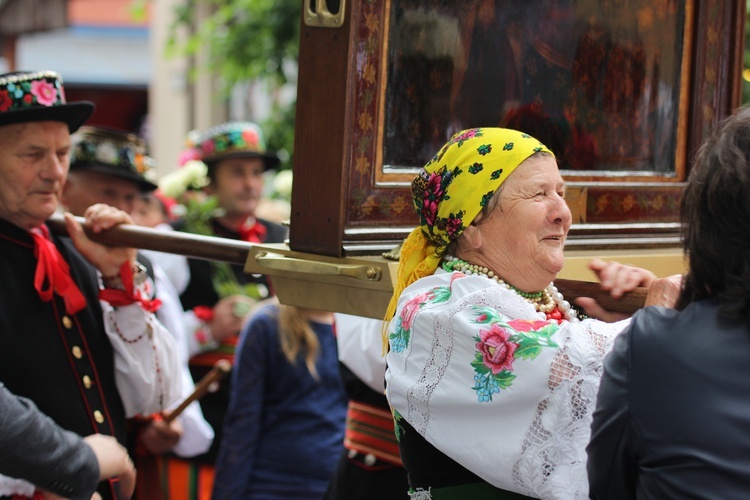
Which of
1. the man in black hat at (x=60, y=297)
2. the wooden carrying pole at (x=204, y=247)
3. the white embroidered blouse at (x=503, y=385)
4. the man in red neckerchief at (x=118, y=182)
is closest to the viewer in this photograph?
the white embroidered blouse at (x=503, y=385)

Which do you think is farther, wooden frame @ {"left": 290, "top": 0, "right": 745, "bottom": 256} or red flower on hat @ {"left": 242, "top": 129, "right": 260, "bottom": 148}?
red flower on hat @ {"left": 242, "top": 129, "right": 260, "bottom": 148}

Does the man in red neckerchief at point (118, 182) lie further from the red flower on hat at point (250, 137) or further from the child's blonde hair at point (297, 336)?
the red flower on hat at point (250, 137)

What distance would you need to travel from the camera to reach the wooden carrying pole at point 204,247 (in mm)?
2203

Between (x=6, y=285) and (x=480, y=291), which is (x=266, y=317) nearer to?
(x=6, y=285)

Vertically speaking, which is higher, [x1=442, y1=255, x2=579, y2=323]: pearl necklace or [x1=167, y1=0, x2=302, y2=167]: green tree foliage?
[x1=167, y1=0, x2=302, y2=167]: green tree foliage

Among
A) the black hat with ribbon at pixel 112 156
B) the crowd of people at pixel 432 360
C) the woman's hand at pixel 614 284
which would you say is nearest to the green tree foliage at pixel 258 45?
the black hat with ribbon at pixel 112 156

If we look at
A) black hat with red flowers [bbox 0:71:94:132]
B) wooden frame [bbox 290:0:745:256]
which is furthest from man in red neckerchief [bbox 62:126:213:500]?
wooden frame [bbox 290:0:745:256]

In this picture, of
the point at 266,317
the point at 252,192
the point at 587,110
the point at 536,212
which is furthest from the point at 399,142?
the point at 252,192

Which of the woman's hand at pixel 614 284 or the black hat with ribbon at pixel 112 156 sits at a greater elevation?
the black hat with ribbon at pixel 112 156

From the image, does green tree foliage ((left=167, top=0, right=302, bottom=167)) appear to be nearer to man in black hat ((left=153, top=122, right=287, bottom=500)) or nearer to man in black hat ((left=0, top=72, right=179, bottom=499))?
man in black hat ((left=153, top=122, right=287, bottom=500))

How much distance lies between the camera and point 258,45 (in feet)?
25.8

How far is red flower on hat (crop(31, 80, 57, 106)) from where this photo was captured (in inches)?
111

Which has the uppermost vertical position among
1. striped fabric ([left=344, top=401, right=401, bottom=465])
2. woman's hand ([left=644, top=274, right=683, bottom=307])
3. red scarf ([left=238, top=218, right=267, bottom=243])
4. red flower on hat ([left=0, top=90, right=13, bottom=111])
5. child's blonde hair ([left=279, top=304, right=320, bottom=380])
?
red flower on hat ([left=0, top=90, right=13, bottom=111])

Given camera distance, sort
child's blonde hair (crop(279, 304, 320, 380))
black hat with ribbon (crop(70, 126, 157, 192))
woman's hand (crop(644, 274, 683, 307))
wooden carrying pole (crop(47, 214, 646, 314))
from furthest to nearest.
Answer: black hat with ribbon (crop(70, 126, 157, 192)), child's blonde hair (crop(279, 304, 320, 380)), wooden carrying pole (crop(47, 214, 646, 314)), woman's hand (crop(644, 274, 683, 307))
